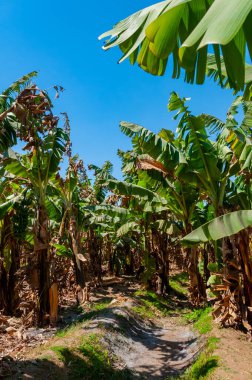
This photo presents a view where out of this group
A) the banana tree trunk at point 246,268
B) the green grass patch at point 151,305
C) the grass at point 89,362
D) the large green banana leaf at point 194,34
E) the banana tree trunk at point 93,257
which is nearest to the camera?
the large green banana leaf at point 194,34

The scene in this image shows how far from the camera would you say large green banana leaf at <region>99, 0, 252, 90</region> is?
163 cm

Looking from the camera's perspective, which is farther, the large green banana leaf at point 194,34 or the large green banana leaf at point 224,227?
the large green banana leaf at point 224,227

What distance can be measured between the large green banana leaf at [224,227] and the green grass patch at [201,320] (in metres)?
4.46

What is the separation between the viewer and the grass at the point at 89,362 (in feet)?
22.5

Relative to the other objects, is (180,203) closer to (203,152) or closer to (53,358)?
(203,152)

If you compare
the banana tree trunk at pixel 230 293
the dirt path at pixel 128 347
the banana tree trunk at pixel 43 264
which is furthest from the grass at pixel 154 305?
the banana tree trunk at pixel 230 293

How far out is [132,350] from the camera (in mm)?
9109

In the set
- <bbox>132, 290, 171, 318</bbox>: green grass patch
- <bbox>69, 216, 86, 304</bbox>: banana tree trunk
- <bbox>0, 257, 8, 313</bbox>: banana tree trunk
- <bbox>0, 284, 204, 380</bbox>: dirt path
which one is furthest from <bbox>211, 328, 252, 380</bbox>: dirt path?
<bbox>0, 257, 8, 313</bbox>: banana tree trunk

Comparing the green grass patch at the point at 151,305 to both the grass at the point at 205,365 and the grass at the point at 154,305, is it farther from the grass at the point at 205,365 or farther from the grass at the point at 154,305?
the grass at the point at 205,365

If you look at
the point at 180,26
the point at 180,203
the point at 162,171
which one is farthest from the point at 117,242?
the point at 180,26

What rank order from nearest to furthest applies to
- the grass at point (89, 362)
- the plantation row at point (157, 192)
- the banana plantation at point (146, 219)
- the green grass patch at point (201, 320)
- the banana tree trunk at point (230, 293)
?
the banana plantation at point (146, 219) < the grass at point (89, 362) < the plantation row at point (157, 192) < the banana tree trunk at point (230, 293) < the green grass patch at point (201, 320)

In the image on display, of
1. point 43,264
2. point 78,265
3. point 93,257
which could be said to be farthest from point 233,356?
point 93,257

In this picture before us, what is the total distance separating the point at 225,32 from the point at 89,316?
9.90m

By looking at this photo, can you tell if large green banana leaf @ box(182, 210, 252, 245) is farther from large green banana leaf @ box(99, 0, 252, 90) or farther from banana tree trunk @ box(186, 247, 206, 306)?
banana tree trunk @ box(186, 247, 206, 306)
